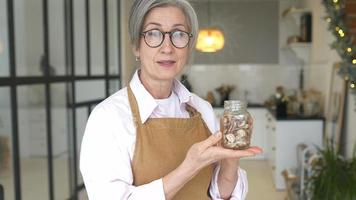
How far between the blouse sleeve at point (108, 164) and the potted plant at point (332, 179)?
173 centimetres

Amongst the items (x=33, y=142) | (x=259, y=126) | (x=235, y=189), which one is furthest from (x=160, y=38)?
(x=259, y=126)

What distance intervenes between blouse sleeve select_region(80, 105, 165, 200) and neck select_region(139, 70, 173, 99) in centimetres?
15

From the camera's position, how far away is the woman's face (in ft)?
3.12

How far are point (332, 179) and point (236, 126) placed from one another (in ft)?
5.53

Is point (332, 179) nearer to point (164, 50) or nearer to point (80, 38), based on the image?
point (164, 50)

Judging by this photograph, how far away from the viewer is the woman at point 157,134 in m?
0.88

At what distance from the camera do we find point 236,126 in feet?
3.09

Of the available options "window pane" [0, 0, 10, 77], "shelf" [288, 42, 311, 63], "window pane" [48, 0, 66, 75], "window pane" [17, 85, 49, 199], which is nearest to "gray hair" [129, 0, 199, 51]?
"window pane" [0, 0, 10, 77]

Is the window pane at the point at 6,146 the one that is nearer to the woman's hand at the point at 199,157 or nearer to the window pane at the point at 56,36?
the window pane at the point at 56,36

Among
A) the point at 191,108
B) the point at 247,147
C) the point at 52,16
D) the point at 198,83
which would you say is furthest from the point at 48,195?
the point at 198,83

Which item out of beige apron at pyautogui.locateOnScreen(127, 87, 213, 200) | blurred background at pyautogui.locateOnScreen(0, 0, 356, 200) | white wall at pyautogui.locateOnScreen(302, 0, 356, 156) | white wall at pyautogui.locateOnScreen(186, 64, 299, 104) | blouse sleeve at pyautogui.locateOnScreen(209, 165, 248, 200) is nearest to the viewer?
beige apron at pyautogui.locateOnScreen(127, 87, 213, 200)

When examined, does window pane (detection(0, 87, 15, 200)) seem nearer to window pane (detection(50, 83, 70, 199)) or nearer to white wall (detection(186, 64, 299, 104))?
window pane (detection(50, 83, 70, 199))

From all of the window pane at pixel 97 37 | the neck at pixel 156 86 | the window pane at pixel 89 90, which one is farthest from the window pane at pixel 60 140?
the neck at pixel 156 86

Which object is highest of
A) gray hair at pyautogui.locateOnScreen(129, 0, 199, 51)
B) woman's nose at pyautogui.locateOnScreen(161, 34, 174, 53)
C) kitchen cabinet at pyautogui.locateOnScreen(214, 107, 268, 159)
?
gray hair at pyautogui.locateOnScreen(129, 0, 199, 51)
